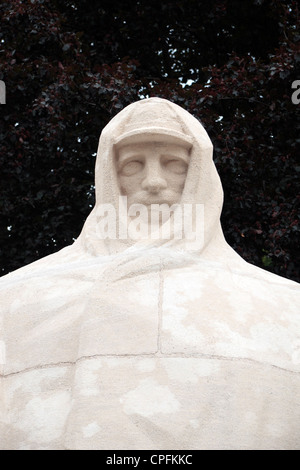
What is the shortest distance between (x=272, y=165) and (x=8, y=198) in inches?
94.6

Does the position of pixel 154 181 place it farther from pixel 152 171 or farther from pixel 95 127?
pixel 95 127

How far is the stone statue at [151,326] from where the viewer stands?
4.44 m

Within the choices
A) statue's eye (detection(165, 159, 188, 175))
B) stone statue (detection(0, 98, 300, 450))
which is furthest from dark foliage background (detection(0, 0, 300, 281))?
stone statue (detection(0, 98, 300, 450))

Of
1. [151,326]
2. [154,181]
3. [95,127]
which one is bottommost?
[151,326]

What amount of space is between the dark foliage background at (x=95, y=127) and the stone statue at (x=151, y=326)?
2881mm

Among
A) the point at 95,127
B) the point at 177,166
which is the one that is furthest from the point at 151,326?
the point at 95,127

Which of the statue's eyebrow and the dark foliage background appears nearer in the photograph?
the statue's eyebrow

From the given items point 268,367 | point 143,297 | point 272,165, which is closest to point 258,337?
point 268,367

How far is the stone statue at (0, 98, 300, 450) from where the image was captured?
4438 millimetres

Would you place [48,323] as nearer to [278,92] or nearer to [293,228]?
[293,228]

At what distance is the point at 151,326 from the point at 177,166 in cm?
127

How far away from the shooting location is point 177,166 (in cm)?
572

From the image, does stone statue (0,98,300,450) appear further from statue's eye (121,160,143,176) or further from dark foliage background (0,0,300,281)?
dark foliage background (0,0,300,281)

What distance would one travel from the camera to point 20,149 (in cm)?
944
